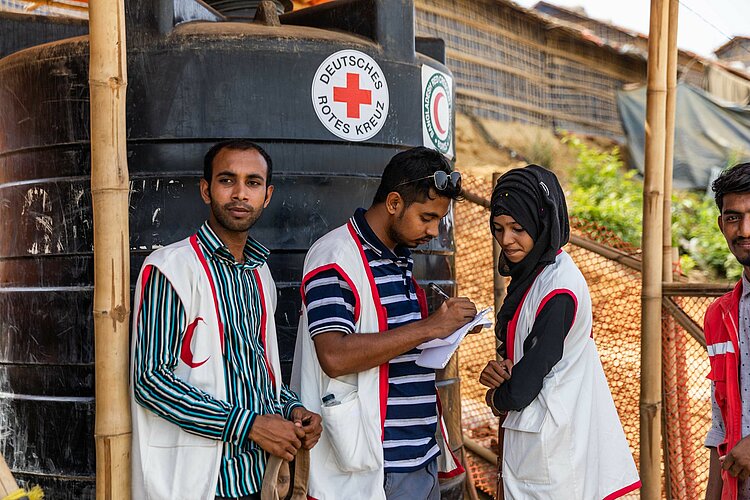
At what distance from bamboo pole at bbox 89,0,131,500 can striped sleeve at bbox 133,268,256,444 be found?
20 cm

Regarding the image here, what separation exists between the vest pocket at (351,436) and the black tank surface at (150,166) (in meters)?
0.80

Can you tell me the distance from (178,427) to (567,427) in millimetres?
1115

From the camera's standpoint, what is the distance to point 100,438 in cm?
241

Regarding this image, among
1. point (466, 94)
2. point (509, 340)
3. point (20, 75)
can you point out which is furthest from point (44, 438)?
point (466, 94)

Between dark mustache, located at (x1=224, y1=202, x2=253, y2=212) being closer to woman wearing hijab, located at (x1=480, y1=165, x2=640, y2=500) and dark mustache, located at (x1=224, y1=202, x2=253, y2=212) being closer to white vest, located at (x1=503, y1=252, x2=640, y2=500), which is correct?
woman wearing hijab, located at (x1=480, y1=165, x2=640, y2=500)

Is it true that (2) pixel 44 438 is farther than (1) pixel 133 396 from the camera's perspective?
Yes

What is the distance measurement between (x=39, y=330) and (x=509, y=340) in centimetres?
185

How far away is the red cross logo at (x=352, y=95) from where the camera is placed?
3.37m

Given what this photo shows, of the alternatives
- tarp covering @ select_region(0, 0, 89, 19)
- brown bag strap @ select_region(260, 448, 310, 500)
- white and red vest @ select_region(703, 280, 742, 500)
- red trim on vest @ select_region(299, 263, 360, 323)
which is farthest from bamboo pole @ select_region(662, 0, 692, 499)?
tarp covering @ select_region(0, 0, 89, 19)

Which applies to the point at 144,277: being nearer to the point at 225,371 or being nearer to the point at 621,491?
the point at 225,371

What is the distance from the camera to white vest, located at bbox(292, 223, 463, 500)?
248cm

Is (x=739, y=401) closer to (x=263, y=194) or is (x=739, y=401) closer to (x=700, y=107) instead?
(x=263, y=194)

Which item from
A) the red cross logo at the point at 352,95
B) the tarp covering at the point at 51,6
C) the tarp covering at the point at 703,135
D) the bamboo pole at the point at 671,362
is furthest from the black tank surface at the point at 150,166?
the tarp covering at the point at 703,135

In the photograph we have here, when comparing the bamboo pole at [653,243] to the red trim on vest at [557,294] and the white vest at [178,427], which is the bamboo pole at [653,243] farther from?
the white vest at [178,427]
